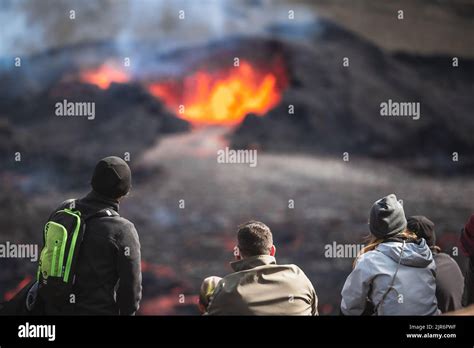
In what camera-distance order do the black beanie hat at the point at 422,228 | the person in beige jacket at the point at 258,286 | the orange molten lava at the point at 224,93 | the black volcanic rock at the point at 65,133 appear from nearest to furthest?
the person in beige jacket at the point at 258,286 → the black beanie hat at the point at 422,228 → the black volcanic rock at the point at 65,133 → the orange molten lava at the point at 224,93

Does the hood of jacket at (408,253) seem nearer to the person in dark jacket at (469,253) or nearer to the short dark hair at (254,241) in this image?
the person in dark jacket at (469,253)

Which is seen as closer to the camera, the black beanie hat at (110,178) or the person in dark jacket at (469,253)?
the black beanie hat at (110,178)

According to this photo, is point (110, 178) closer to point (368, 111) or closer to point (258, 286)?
point (258, 286)

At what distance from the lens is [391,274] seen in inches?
135

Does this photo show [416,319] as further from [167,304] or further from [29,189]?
[29,189]

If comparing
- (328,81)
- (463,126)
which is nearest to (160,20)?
(328,81)

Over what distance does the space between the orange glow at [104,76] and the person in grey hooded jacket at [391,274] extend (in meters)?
4.62

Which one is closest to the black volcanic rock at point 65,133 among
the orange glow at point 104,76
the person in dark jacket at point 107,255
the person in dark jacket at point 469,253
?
the orange glow at point 104,76

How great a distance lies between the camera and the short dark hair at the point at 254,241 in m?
3.21

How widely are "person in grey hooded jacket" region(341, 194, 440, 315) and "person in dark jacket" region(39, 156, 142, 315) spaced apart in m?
1.16

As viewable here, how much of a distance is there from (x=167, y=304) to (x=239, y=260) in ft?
14.1

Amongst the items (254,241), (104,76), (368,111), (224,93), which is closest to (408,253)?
(254,241)

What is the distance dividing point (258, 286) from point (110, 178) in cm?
95

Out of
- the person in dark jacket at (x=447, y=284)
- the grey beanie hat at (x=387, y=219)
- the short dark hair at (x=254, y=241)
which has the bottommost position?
the person in dark jacket at (x=447, y=284)
